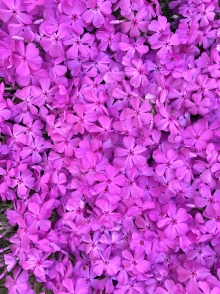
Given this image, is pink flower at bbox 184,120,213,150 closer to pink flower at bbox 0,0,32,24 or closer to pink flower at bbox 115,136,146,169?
pink flower at bbox 115,136,146,169

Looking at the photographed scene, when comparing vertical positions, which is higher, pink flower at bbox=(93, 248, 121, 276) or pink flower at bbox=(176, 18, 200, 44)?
pink flower at bbox=(176, 18, 200, 44)

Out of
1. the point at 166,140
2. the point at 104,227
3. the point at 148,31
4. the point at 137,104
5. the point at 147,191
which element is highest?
the point at 148,31

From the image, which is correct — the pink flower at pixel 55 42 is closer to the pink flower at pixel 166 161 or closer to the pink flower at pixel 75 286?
the pink flower at pixel 166 161

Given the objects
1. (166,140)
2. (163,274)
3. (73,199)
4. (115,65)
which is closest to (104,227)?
(73,199)

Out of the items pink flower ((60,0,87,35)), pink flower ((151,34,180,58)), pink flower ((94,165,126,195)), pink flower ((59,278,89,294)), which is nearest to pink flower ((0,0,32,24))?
pink flower ((60,0,87,35))

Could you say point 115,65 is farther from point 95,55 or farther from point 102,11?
point 102,11

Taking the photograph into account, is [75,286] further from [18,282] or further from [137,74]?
[137,74]

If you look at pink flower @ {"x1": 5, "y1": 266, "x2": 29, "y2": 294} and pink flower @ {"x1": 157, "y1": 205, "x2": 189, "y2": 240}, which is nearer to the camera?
pink flower @ {"x1": 157, "y1": 205, "x2": 189, "y2": 240}
